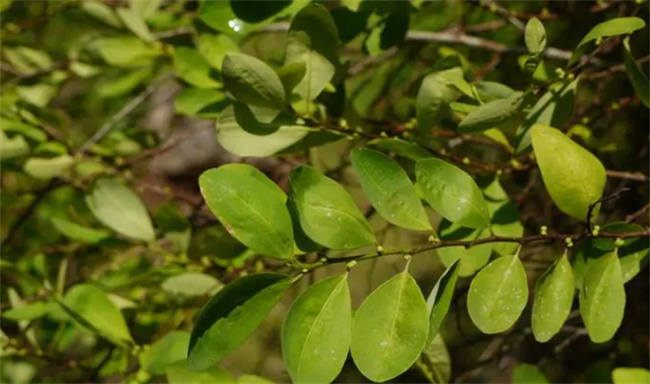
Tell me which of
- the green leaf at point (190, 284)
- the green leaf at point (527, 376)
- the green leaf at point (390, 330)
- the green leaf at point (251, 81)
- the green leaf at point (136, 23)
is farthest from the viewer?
the green leaf at point (136, 23)

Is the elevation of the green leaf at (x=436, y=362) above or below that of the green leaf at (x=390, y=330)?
below

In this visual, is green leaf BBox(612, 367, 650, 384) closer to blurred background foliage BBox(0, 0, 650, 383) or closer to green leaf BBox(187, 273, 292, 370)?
blurred background foliage BBox(0, 0, 650, 383)

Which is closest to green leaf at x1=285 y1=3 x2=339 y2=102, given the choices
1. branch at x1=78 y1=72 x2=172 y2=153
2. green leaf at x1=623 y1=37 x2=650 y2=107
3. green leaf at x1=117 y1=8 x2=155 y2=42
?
green leaf at x1=623 y1=37 x2=650 y2=107

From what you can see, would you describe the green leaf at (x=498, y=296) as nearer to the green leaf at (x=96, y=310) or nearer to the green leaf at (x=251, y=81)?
the green leaf at (x=251, y=81)

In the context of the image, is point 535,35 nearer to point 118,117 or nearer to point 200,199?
point 200,199

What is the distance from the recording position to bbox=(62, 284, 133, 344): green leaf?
0.85 m

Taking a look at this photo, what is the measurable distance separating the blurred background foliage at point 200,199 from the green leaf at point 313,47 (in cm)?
6

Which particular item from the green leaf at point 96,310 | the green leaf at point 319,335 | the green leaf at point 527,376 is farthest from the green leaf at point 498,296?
the green leaf at point 96,310

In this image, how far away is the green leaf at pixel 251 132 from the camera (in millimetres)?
719

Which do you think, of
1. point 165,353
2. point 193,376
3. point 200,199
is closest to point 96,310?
point 165,353

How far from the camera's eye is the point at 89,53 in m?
1.08

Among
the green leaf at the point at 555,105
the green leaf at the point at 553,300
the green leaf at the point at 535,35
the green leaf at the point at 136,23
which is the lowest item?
the green leaf at the point at 553,300

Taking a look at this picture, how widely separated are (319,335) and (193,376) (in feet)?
0.59

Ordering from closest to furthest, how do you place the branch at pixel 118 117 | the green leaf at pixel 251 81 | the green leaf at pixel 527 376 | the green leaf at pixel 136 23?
the green leaf at pixel 251 81 → the green leaf at pixel 527 376 → the green leaf at pixel 136 23 → the branch at pixel 118 117
